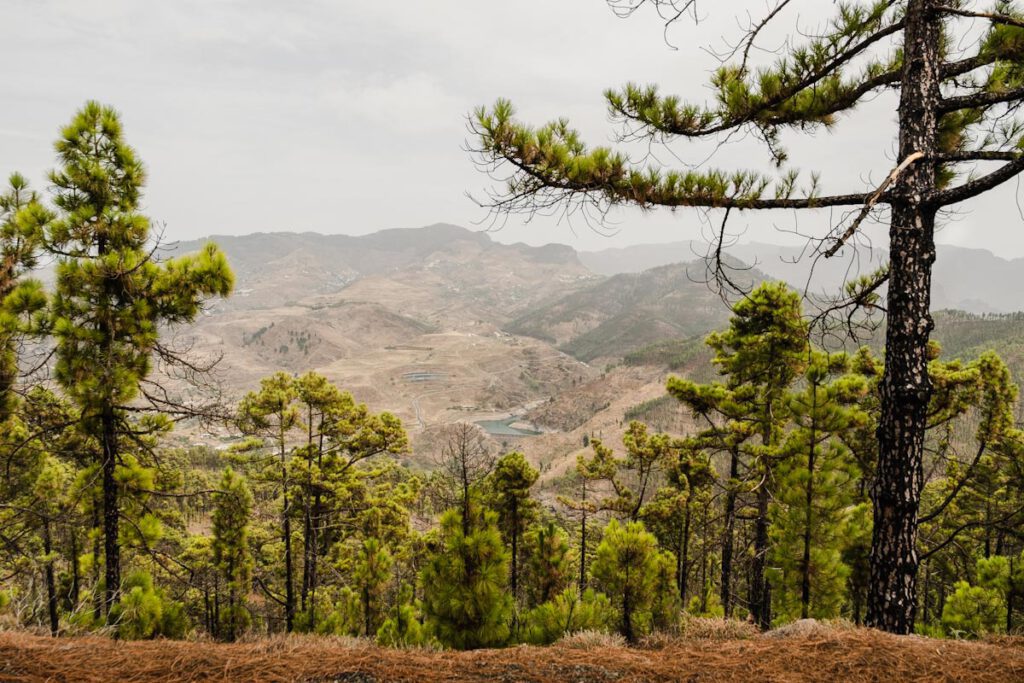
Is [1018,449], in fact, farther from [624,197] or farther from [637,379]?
[637,379]

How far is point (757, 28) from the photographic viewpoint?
4457 mm

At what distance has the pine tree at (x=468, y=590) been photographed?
686 centimetres

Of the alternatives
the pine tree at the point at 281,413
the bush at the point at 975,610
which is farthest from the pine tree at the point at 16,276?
the bush at the point at 975,610

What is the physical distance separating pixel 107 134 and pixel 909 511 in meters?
10.1

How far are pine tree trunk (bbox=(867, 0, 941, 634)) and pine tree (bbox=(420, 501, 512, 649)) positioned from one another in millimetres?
4642

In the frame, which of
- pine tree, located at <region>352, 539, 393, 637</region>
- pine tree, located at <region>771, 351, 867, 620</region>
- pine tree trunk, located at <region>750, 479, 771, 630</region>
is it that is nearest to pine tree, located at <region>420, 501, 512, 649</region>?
pine tree, located at <region>352, 539, 393, 637</region>

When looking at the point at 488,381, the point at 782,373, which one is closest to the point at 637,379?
the point at 488,381

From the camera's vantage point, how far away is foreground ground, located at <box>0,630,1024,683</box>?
3221mm

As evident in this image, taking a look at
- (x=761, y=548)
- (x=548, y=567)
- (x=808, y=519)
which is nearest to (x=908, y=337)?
(x=808, y=519)

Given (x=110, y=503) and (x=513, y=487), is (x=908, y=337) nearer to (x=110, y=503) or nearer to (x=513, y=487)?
(x=110, y=503)

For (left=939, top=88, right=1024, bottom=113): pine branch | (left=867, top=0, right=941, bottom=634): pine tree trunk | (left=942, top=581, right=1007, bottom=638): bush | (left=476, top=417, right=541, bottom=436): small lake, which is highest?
(left=939, top=88, right=1024, bottom=113): pine branch

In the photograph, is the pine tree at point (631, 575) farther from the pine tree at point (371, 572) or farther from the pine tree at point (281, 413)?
the pine tree at point (281, 413)

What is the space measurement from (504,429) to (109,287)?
5485 inches

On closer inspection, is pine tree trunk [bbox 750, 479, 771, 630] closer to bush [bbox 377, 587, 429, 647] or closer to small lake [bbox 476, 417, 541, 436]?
bush [bbox 377, 587, 429, 647]
